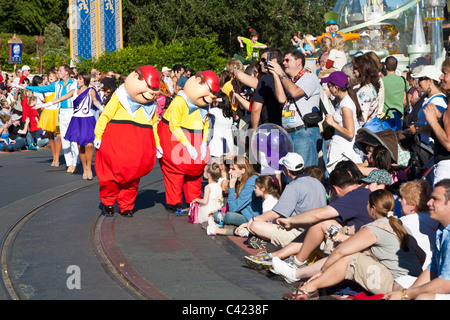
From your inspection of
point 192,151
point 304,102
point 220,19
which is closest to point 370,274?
point 304,102

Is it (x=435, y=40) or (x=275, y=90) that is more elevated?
(x=435, y=40)

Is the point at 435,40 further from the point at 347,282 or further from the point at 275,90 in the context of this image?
the point at 347,282

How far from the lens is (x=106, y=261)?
6.72m

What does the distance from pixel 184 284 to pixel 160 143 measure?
11.5 ft

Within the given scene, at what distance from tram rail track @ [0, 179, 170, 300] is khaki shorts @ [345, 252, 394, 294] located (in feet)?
4.86

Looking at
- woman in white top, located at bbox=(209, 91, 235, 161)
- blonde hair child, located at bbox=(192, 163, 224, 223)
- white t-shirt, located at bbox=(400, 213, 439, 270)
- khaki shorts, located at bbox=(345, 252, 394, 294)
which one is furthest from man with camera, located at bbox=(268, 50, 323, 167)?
khaki shorts, located at bbox=(345, 252, 394, 294)

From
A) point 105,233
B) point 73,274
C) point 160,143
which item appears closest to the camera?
point 73,274

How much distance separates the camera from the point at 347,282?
587cm

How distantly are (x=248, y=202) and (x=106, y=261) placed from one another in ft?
6.52

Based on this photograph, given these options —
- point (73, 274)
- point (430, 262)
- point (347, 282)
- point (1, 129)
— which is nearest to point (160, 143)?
point (73, 274)

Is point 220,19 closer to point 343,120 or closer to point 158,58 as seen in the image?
point 158,58

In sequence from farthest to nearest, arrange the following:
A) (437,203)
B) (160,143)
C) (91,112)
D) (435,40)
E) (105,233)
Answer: (435,40) → (91,112) → (160,143) → (105,233) → (437,203)

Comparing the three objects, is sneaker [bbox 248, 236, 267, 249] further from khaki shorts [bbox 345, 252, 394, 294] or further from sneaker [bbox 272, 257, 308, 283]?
khaki shorts [bbox 345, 252, 394, 294]

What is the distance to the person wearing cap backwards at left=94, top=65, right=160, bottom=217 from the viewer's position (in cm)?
863
